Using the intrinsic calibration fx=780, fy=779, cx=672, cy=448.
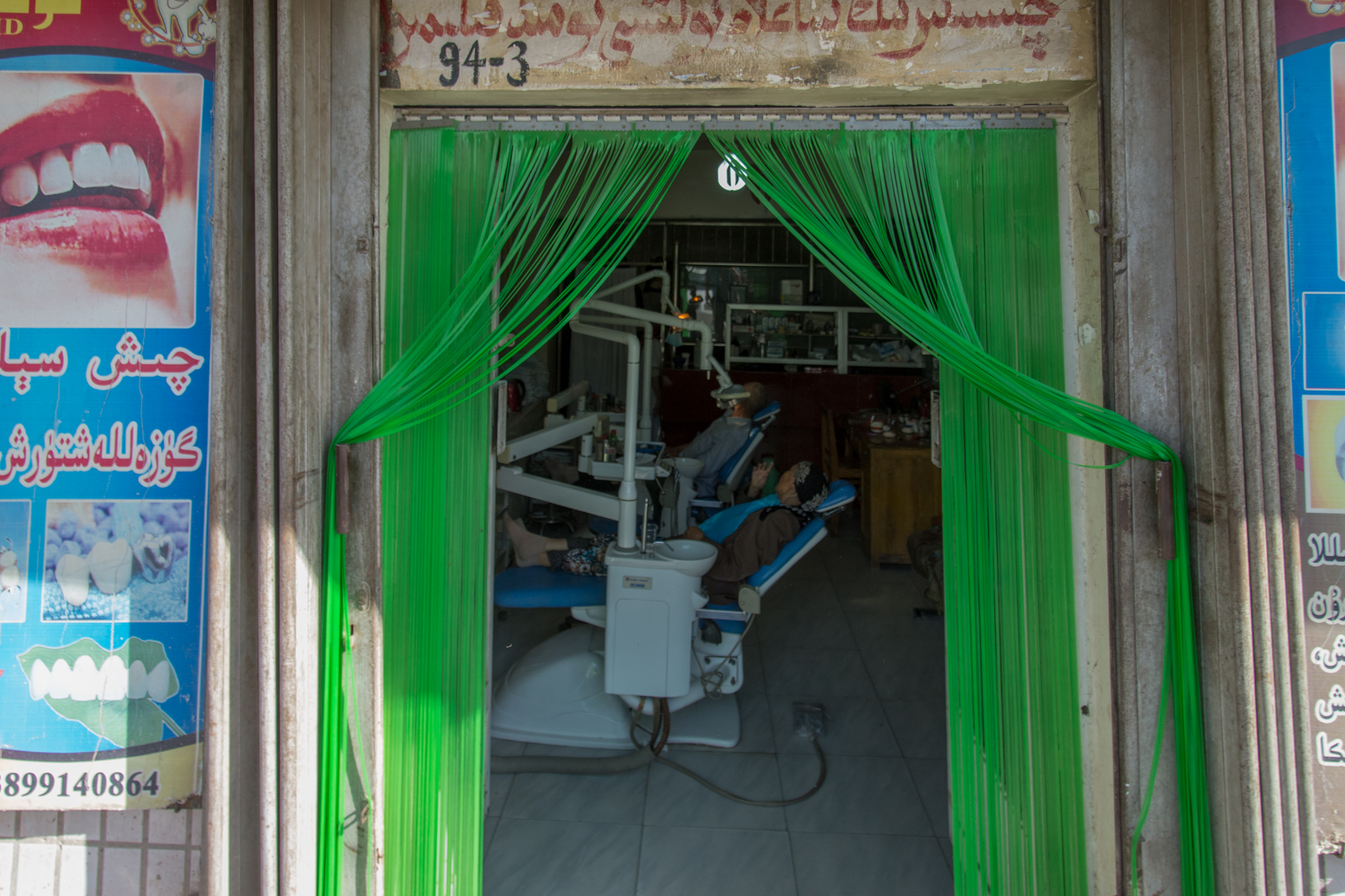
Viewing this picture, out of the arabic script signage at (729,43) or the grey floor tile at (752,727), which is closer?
the arabic script signage at (729,43)

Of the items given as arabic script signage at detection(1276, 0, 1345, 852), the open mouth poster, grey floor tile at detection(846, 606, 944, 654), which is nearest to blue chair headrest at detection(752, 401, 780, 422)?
grey floor tile at detection(846, 606, 944, 654)

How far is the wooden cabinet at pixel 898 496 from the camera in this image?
16.5 feet

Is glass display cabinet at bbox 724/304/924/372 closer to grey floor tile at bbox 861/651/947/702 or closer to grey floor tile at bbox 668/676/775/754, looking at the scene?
grey floor tile at bbox 861/651/947/702

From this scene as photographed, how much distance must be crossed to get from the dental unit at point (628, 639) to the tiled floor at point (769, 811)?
0.31ft

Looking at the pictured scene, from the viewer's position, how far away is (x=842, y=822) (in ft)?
8.13

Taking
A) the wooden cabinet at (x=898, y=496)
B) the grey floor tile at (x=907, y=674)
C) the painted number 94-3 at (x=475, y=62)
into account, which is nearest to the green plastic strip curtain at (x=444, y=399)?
the painted number 94-3 at (x=475, y=62)

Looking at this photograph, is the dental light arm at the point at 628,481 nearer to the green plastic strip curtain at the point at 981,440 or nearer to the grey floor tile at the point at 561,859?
the grey floor tile at the point at 561,859

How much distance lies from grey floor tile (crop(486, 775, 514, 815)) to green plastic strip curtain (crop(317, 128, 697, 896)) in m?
0.53

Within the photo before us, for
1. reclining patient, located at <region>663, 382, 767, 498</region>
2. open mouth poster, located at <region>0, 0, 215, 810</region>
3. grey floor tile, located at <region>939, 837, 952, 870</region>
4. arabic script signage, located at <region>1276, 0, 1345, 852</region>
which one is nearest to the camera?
arabic script signage, located at <region>1276, 0, 1345, 852</region>

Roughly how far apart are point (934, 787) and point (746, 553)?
1.02m

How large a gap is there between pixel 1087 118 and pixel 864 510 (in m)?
3.99

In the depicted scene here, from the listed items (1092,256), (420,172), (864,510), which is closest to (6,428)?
(420,172)

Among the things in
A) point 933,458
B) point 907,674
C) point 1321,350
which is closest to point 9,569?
point 933,458

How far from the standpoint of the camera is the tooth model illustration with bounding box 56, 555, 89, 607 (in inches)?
69.0
